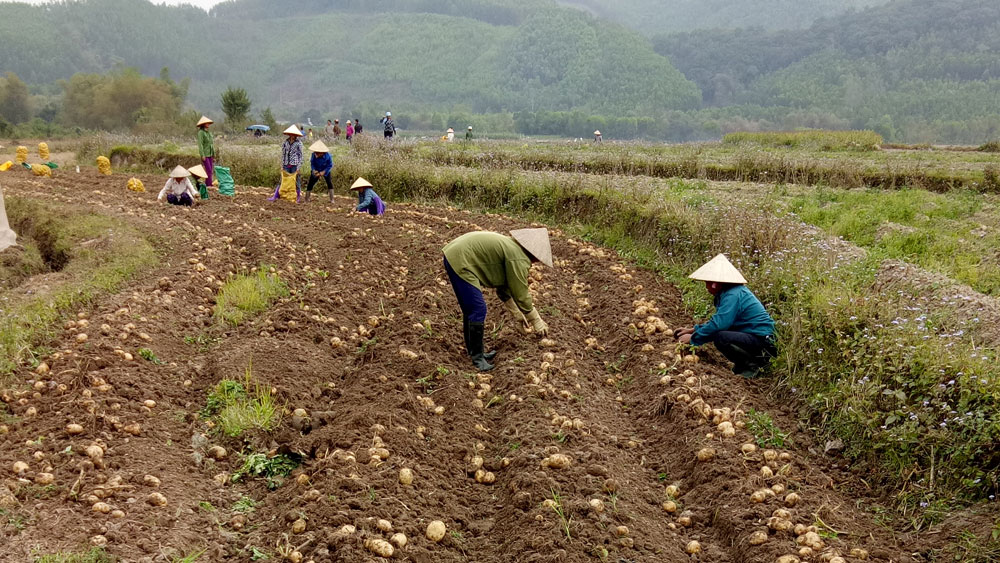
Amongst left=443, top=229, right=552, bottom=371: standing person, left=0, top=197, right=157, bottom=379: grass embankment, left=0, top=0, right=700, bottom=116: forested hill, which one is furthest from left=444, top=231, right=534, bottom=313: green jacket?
left=0, top=0, right=700, bottom=116: forested hill

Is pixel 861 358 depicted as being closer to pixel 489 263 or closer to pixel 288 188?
pixel 489 263

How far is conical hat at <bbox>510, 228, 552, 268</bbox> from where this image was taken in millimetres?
5598

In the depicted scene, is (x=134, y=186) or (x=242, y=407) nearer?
(x=242, y=407)

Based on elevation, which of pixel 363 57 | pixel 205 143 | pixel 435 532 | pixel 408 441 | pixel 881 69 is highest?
pixel 363 57

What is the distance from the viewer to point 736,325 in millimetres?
5887

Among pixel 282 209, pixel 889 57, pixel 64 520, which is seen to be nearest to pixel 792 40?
pixel 889 57

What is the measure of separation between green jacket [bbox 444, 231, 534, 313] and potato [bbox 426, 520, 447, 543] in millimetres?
2347

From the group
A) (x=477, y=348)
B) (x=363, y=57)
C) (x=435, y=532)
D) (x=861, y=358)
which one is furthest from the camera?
(x=363, y=57)

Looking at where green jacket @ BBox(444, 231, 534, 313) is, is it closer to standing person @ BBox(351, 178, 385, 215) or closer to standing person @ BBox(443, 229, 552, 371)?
standing person @ BBox(443, 229, 552, 371)

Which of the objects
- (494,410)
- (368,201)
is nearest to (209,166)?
(368,201)

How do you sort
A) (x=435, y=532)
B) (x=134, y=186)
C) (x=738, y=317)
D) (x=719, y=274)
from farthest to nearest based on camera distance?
(x=134, y=186) → (x=738, y=317) → (x=719, y=274) → (x=435, y=532)

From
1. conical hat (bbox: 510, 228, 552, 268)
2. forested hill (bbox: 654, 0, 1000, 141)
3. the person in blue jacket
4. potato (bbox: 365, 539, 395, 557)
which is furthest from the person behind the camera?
forested hill (bbox: 654, 0, 1000, 141)

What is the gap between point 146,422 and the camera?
4699mm

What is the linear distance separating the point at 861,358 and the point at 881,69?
10223 centimetres
